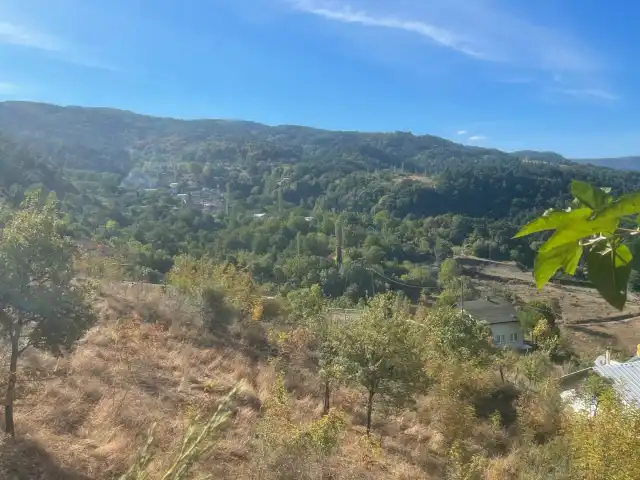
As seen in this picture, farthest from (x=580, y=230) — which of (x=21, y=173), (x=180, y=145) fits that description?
(x=180, y=145)

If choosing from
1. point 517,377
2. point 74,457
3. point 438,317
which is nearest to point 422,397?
point 438,317

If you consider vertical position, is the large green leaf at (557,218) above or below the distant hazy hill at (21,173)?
above

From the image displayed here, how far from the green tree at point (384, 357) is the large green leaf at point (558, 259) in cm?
792

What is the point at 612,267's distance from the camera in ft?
2.26

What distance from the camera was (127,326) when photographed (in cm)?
1061

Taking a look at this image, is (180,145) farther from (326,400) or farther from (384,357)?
(384,357)

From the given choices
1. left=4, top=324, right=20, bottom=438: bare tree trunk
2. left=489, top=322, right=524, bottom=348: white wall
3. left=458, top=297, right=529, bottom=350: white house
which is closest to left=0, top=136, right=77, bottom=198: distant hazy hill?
left=458, top=297, right=529, bottom=350: white house

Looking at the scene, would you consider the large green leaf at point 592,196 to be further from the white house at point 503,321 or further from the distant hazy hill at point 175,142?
the distant hazy hill at point 175,142

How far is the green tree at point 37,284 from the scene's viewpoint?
5793mm

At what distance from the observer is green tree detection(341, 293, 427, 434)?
27.9ft

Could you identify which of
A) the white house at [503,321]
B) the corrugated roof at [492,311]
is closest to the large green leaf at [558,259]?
the white house at [503,321]

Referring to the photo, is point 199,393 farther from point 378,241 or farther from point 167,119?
point 167,119

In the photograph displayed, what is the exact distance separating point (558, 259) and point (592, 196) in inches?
4.1

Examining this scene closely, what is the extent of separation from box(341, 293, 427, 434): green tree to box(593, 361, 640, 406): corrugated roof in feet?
16.1
